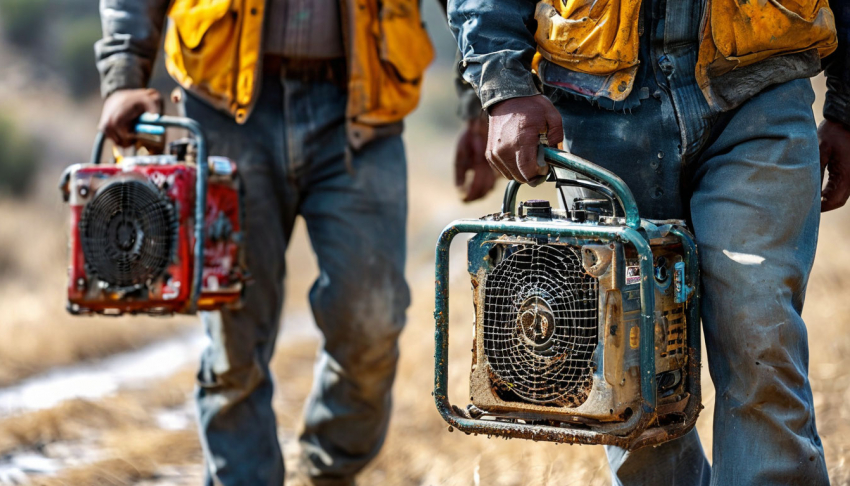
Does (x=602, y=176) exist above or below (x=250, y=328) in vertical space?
above

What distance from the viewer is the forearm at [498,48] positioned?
8.39ft

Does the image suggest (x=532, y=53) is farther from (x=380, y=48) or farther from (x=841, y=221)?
(x=841, y=221)

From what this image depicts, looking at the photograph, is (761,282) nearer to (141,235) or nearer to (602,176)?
(602,176)

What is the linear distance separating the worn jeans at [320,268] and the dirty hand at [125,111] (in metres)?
0.17

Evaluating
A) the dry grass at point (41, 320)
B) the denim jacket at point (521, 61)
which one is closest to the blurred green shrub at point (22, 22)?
the dry grass at point (41, 320)

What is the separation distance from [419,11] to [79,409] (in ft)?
9.36

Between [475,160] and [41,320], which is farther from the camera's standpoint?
[41,320]

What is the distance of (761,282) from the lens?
2.38m

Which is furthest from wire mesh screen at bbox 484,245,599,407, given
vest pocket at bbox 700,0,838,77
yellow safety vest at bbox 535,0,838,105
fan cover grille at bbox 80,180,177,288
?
fan cover grille at bbox 80,180,177,288

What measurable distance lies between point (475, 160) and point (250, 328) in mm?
985

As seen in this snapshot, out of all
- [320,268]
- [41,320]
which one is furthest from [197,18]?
[41,320]

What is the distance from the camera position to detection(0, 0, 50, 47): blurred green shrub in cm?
2184

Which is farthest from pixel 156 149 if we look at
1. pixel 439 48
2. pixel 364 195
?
pixel 439 48

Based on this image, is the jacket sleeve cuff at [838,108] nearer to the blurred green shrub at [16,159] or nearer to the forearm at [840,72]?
the forearm at [840,72]
